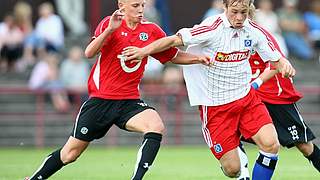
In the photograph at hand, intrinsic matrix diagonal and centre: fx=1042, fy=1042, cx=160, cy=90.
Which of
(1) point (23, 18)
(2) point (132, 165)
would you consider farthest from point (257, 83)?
(1) point (23, 18)

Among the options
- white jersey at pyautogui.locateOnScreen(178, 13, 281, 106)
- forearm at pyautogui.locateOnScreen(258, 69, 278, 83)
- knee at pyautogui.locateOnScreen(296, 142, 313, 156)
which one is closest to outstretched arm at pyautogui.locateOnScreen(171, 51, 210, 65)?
white jersey at pyautogui.locateOnScreen(178, 13, 281, 106)

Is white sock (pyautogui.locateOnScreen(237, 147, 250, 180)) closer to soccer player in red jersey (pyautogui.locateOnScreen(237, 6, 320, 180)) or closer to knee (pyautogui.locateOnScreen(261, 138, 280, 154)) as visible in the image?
soccer player in red jersey (pyautogui.locateOnScreen(237, 6, 320, 180))

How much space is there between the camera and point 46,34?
2241 centimetres

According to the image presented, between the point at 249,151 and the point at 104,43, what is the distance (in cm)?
954

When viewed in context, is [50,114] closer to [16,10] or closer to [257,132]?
[16,10]

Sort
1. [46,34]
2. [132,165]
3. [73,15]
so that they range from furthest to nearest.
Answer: [73,15] < [46,34] < [132,165]

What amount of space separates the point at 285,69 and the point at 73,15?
13.9 meters

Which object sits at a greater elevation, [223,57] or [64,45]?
[223,57]

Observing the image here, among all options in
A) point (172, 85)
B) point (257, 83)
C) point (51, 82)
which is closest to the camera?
point (257, 83)

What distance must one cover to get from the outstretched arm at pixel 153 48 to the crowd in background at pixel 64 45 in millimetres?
10187

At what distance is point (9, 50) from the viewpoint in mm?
22391

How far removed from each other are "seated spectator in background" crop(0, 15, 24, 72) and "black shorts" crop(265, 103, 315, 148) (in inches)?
426

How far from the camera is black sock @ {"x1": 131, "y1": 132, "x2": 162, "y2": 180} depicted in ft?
35.8

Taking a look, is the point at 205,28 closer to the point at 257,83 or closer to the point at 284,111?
the point at 257,83
